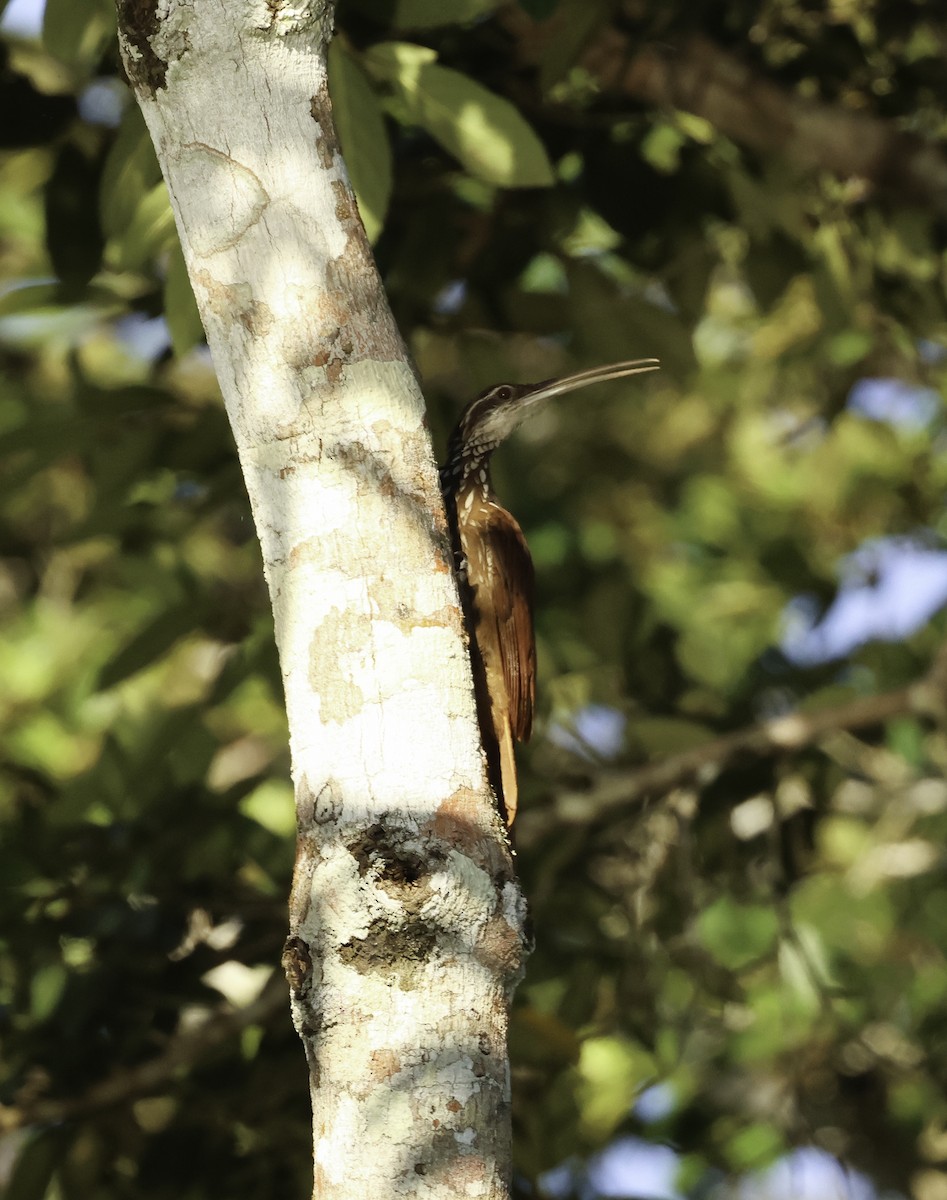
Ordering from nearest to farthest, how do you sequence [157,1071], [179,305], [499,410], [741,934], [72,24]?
[72,24] < [179,305] < [157,1071] < [499,410] < [741,934]

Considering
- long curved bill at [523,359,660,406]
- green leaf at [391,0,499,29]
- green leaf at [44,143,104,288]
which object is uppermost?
green leaf at [391,0,499,29]

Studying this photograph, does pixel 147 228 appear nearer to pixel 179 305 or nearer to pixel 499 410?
pixel 179 305

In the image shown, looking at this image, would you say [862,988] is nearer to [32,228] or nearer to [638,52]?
[638,52]

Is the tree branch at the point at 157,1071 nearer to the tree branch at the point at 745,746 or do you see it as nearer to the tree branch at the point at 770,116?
the tree branch at the point at 745,746

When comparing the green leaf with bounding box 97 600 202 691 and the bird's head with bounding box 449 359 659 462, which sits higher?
the bird's head with bounding box 449 359 659 462

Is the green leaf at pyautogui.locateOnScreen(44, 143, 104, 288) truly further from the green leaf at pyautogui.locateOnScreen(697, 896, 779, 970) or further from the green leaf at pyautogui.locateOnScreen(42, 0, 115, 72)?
the green leaf at pyautogui.locateOnScreen(697, 896, 779, 970)

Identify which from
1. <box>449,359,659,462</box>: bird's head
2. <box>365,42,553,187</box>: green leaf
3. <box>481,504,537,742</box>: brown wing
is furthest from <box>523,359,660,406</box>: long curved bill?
<box>365,42,553,187</box>: green leaf

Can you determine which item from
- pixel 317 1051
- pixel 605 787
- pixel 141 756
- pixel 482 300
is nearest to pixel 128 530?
pixel 141 756

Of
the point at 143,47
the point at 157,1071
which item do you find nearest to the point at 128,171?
the point at 143,47
